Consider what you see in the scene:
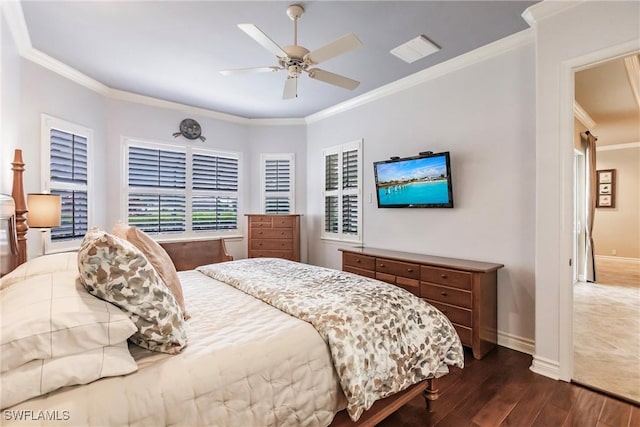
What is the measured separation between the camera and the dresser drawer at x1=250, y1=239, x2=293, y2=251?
4906mm

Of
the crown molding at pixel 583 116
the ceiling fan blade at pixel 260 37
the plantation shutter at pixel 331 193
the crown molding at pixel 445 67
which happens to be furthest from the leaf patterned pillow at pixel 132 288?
the crown molding at pixel 583 116

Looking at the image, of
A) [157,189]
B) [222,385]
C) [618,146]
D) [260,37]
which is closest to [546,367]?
[222,385]

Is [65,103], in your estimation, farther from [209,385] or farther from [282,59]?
[209,385]

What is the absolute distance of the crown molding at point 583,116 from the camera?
4.61m

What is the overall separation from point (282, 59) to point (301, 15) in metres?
0.40

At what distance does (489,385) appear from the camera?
90.1 inches

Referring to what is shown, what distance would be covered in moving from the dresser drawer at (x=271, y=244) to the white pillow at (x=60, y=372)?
3767mm

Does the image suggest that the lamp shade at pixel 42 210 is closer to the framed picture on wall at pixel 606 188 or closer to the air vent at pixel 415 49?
the air vent at pixel 415 49

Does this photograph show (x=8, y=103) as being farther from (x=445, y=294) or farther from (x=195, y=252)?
(x=445, y=294)

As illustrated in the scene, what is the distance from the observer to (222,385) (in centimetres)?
120

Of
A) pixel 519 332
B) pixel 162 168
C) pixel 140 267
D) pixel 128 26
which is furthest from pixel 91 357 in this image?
pixel 162 168

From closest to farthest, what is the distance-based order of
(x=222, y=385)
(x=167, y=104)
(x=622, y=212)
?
(x=222, y=385)
(x=167, y=104)
(x=622, y=212)

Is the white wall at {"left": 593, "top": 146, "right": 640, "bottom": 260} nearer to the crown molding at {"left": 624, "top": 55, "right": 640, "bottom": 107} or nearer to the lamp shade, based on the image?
the crown molding at {"left": 624, "top": 55, "right": 640, "bottom": 107}

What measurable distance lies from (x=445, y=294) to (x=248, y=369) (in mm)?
2200
